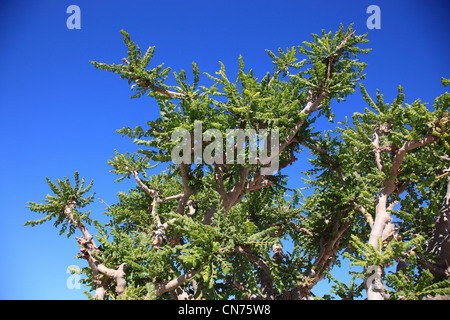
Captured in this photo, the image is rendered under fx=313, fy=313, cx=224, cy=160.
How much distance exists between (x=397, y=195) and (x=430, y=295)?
3639 millimetres

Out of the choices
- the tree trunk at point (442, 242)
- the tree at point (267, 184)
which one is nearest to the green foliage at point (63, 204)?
the tree at point (267, 184)

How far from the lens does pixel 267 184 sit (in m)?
12.4

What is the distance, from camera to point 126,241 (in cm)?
1045

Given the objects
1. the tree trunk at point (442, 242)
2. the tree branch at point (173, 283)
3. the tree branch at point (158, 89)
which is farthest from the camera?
the tree branch at point (158, 89)

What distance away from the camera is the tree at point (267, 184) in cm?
884

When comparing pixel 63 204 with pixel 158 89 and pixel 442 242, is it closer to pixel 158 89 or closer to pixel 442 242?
pixel 158 89

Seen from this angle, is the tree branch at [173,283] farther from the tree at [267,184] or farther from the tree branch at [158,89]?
the tree branch at [158,89]

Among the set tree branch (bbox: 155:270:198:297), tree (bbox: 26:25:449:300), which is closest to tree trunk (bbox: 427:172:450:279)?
tree (bbox: 26:25:449:300)

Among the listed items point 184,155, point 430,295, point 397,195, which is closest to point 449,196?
point 397,195

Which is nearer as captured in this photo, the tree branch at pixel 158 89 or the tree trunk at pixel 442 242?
the tree trunk at pixel 442 242

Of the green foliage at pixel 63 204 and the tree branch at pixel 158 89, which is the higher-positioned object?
the tree branch at pixel 158 89

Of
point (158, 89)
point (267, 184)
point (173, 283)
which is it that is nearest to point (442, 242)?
point (267, 184)

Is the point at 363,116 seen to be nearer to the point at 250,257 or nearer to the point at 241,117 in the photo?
the point at 241,117
